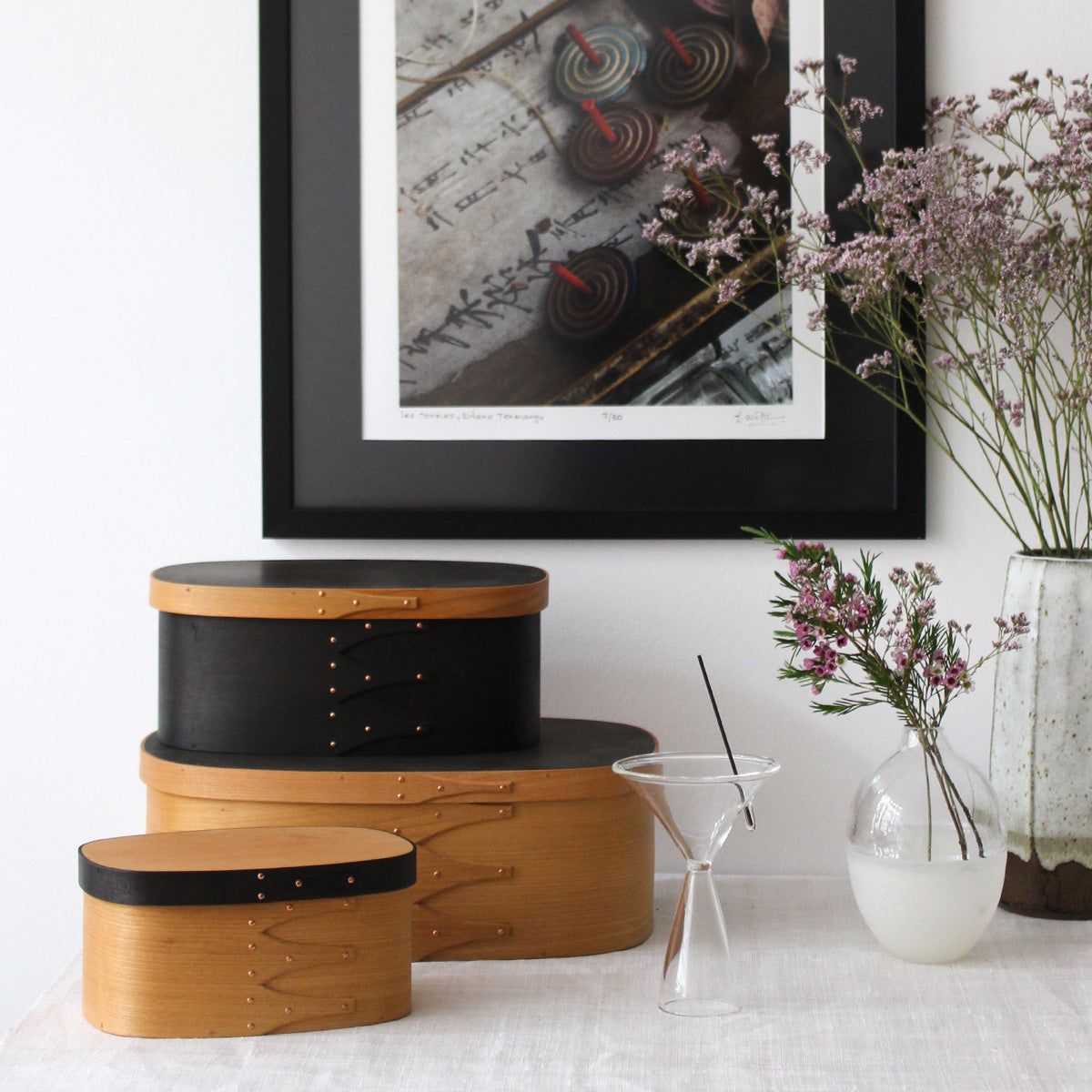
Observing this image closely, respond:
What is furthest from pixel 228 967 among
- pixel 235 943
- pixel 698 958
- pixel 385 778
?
pixel 698 958

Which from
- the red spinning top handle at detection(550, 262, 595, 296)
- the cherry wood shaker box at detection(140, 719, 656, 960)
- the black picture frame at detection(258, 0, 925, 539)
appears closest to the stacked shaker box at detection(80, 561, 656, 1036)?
the cherry wood shaker box at detection(140, 719, 656, 960)

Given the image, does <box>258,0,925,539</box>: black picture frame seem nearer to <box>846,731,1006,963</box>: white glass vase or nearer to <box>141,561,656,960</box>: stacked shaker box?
<box>141,561,656,960</box>: stacked shaker box

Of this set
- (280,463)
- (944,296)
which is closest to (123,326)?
(280,463)

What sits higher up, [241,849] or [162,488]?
[162,488]

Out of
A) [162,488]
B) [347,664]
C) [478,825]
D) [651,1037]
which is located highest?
[162,488]

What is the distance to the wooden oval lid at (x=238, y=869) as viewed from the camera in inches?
28.8

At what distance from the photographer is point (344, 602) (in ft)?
2.94

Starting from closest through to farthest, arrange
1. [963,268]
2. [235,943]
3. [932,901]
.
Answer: [235,943] → [932,901] → [963,268]

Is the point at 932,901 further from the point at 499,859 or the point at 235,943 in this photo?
the point at 235,943

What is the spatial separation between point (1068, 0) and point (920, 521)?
0.49m

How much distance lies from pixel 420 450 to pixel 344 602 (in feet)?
0.82

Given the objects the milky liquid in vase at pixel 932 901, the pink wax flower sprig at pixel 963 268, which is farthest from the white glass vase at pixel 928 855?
the pink wax flower sprig at pixel 963 268

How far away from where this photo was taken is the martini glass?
78cm

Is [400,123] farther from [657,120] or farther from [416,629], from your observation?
[416,629]
